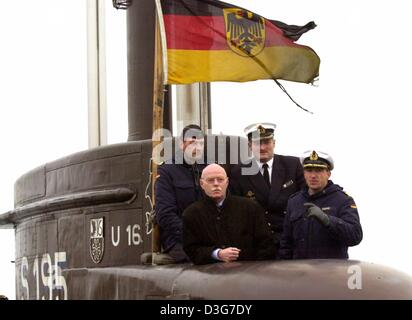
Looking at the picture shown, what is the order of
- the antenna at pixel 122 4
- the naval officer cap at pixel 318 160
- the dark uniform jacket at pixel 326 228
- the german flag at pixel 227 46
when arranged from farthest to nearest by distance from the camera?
1. the antenna at pixel 122 4
2. the german flag at pixel 227 46
3. the naval officer cap at pixel 318 160
4. the dark uniform jacket at pixel 326 228

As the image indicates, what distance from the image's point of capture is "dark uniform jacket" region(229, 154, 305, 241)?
25.4ft

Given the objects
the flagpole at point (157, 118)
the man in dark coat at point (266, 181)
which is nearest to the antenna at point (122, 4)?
the flagpole at point (157, 118)

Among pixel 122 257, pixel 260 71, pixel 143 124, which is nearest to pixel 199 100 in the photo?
pixel 143 124

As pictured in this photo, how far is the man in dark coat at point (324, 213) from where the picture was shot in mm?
6711

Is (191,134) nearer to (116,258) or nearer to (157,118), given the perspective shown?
(157,118)

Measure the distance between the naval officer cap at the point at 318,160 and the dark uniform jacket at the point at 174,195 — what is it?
1231 mm

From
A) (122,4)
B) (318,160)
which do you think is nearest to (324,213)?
(318,160)

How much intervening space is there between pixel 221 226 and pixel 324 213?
2.52ft

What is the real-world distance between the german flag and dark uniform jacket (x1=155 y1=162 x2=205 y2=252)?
914 mm

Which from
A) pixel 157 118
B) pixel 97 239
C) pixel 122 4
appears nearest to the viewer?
pixel 157 118

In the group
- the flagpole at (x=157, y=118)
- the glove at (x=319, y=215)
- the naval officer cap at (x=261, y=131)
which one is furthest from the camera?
the flagpole at (x=157, y=118)

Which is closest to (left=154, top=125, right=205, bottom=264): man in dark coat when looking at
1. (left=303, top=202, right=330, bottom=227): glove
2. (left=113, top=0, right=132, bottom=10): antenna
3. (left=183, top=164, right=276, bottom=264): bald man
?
(left=183, top=164, right=276, bottom=264): bald man

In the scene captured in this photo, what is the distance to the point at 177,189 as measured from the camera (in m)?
7.77

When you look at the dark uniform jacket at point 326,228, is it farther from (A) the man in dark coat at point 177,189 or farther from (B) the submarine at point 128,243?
(A) the man in dark coat at point 177,189
